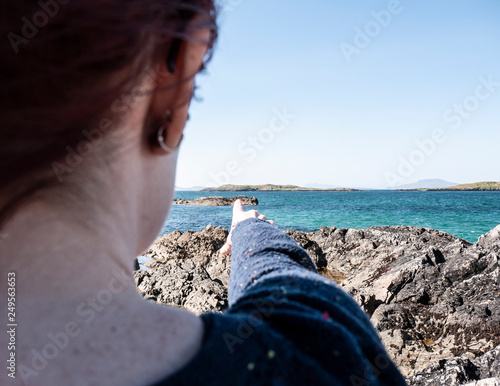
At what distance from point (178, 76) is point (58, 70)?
194 millimetres

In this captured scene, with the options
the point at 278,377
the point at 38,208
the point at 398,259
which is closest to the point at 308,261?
the point at 278,377

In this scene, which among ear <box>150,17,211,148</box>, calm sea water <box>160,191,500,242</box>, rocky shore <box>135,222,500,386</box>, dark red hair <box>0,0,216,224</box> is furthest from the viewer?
calm sea water <box>160,191,500,242</box>

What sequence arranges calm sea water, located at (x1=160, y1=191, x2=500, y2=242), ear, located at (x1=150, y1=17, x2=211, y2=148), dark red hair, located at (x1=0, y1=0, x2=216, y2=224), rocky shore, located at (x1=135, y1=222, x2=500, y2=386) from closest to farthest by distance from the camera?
dark red hair, located at (x1=0, y1=0, x2=216, y2=224), ear, located at (x1=150, y1=17, x2=211, y2=148), rocky shore, located at (x1=135, y1=222, x2=500, y2=386), calm sea water, located at (x1=160, y1=191, x2=500, y2=242)

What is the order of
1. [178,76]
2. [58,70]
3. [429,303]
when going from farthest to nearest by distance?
[429,303]
[178,76]
[58,70]

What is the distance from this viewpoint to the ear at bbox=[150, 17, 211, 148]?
2.06ft

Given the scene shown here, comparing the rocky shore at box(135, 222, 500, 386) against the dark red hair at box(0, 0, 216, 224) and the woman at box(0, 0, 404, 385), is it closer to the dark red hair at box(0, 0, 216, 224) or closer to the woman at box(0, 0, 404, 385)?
the woman at box(0, 0, 404, 385)

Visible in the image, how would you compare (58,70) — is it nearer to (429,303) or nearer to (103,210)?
(103,210)

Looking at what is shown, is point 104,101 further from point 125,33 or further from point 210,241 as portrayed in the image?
point 210,241

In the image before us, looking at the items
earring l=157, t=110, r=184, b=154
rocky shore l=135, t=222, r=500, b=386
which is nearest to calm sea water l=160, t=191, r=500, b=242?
rocky shore l=135, t=222, r=500, b=386

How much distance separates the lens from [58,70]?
0.53 metres

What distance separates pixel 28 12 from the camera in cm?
52

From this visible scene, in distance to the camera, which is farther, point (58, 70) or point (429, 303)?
point (429, 303)

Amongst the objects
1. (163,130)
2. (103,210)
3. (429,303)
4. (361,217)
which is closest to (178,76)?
(163,130)

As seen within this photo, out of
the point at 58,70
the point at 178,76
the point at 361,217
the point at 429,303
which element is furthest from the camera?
the point at 361,217
